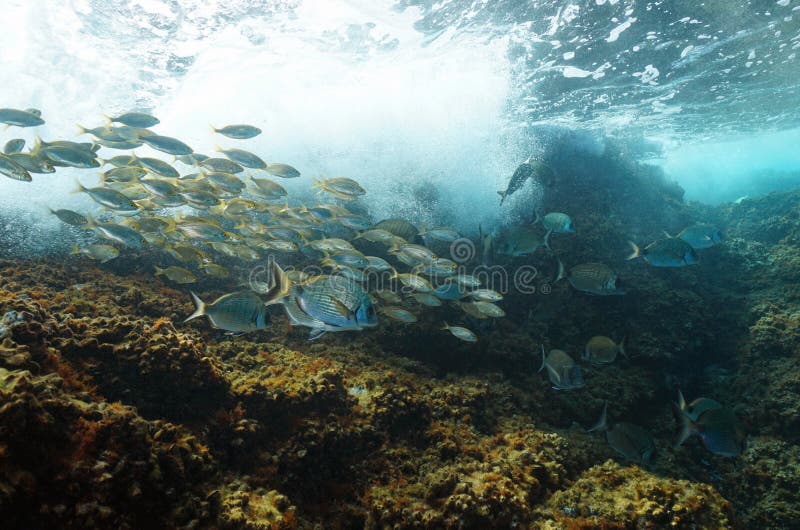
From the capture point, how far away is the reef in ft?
8.32

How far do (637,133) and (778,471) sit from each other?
1271 inches

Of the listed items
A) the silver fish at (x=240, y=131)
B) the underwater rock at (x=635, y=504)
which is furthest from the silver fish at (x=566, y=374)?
the silver fish at (x=240, y=131)

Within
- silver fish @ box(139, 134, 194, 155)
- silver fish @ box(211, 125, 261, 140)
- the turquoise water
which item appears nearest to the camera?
the turquoise water

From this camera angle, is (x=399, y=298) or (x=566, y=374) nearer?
(x=566, y=374)

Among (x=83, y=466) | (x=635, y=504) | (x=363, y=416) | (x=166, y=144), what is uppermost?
(x=166, y=144)

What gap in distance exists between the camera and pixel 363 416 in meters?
4.50

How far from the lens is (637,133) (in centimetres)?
2986

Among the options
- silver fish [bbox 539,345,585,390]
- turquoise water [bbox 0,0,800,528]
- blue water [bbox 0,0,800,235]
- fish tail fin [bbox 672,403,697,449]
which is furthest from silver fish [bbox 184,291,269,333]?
blue water [bbox 0,0,800,235]

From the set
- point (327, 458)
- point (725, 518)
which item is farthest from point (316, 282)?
point (725, 518)

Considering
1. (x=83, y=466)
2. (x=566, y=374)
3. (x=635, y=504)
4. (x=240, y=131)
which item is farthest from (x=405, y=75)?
(x=83, y=466)

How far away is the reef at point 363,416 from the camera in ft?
8.32

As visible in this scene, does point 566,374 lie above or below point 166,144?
below

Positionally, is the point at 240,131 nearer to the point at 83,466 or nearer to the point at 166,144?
the point at 166,144

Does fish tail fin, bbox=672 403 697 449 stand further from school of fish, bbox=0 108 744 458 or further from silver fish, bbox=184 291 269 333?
silver fish, bbox=184 291 269 333
